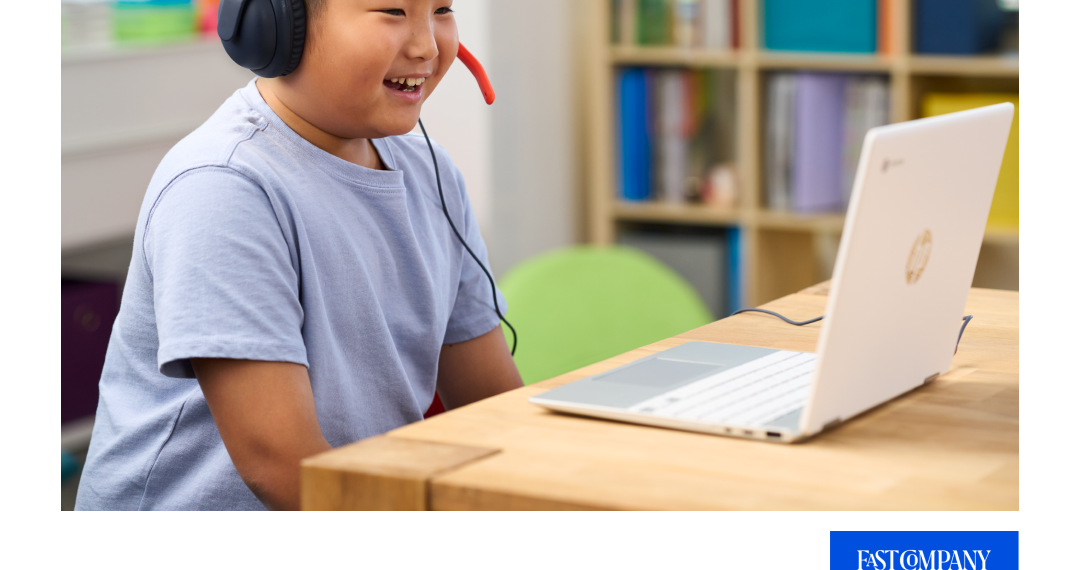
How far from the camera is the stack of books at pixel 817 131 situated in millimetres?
2947

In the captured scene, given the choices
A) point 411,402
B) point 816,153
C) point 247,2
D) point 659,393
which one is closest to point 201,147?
point 247,2

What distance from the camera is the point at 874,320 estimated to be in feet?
2.65

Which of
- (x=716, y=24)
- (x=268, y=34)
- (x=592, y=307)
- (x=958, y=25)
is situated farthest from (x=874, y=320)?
(x=716, y=24)

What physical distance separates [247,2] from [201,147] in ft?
0.49

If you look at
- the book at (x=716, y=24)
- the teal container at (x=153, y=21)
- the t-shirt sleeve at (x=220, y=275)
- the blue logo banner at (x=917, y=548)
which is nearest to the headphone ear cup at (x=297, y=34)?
the t-shirt sleeve at (x=220, y=275)

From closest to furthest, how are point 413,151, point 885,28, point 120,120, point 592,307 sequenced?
point 413,151
point 592,307
point 120,120
point 885,28

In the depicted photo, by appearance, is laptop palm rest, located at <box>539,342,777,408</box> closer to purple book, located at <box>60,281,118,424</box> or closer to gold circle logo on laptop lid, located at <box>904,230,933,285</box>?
gold circle logo on laptop lid, located at <box>904,230,933,285</box>

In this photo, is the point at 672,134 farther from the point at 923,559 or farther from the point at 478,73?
the point at 923,559

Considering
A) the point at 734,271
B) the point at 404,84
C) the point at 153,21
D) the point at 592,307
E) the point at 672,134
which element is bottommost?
the point at 734,271

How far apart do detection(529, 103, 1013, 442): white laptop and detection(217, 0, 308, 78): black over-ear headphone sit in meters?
0.38

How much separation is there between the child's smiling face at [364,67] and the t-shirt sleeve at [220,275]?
0.13 m

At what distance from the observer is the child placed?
917 millimetres

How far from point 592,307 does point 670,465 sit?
0.97 metres

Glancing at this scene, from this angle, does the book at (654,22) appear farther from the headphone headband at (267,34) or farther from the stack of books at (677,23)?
the headphone headband at (267,34)
